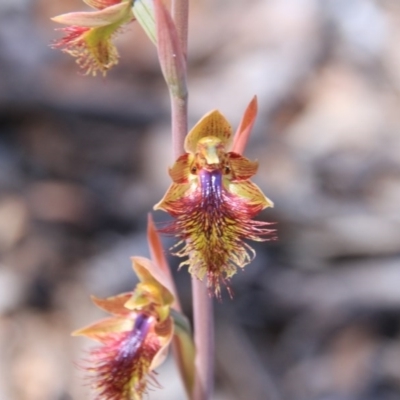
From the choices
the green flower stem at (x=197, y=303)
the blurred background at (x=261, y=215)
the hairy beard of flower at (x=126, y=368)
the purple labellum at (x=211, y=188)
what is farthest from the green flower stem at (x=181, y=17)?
the blurred background at (x=261, y=215)

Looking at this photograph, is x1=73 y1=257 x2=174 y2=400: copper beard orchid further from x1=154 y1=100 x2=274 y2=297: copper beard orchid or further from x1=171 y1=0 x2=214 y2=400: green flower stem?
x1=154 y1=100 x2=274 y2=297: copper beard orchid

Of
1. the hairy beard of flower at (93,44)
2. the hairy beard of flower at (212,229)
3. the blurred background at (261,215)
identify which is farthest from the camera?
the blurred background at (261,215)

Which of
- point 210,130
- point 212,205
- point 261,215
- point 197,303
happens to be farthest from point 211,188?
point 261,215

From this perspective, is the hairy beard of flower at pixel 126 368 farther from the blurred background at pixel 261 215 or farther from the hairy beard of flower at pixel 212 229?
the blurred background at pixel 261 215

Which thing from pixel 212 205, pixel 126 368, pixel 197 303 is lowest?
pixel 126 368

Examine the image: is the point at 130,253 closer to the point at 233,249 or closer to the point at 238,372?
the point at 238,372

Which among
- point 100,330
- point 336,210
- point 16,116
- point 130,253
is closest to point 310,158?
point 336,210

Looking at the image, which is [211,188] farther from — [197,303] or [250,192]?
[197,303]
